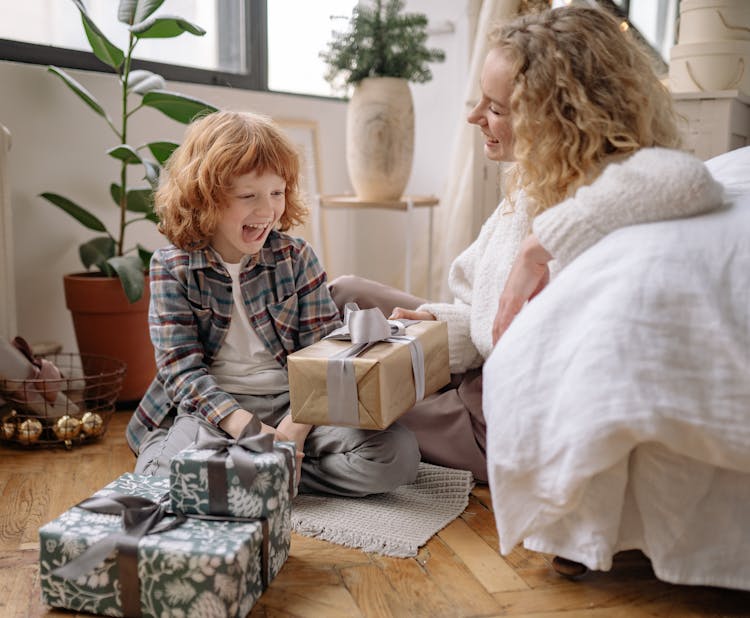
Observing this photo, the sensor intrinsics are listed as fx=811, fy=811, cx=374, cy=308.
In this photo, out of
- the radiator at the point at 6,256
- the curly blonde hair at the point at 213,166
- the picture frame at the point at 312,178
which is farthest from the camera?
the picture frame at the point at 312,178

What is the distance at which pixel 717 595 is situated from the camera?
1.14 m

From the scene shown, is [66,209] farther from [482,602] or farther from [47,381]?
[482,602]

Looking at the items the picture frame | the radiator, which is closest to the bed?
the radiator

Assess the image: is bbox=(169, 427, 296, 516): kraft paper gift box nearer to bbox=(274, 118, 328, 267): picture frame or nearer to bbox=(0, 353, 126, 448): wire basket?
bbox=(0, 353, 126, 448): wire basket

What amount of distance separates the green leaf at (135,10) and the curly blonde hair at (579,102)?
3.58ft

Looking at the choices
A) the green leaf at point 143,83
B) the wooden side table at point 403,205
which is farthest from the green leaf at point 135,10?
the wooden side table at point 403,205

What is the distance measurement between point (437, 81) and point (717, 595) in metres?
2.51

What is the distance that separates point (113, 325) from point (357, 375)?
3.53 feet

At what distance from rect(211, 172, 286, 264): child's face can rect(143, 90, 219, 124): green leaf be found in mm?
619

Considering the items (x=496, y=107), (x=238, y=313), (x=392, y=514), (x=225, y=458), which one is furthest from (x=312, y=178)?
(x=225, y=458)

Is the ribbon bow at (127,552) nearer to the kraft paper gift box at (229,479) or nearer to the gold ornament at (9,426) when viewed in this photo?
the kraft paper gift box at (229,479)

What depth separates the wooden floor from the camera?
1.11m

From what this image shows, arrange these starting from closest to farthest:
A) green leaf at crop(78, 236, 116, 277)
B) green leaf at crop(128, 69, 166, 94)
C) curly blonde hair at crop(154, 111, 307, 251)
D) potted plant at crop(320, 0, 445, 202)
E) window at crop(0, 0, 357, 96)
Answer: curly blonde hair at crop(154, 111, 307, 251) < green leaf at crop(128, 69, 166, 94) < green leaf at crop(78, 236, 116, 277) < window at crop(0, 0, 357, 96) < potted plant at crop(320, 0, 445, 202)

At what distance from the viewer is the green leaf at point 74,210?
209 cm
